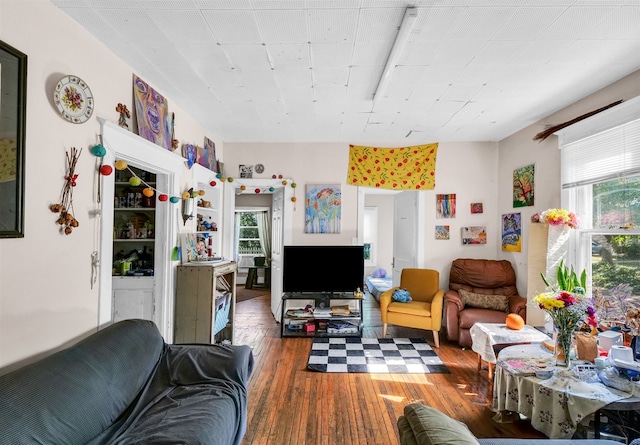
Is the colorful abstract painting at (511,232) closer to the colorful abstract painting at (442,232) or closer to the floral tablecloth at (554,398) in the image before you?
the colorful abstract painting at (442,232)

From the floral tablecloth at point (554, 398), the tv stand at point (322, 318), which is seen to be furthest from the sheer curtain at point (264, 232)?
the floral tablecloth at point (554, 398)

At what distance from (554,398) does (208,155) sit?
403cm

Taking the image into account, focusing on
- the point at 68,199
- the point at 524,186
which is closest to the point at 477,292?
→ the point at 524,186

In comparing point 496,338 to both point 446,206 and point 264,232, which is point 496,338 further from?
point 264,232

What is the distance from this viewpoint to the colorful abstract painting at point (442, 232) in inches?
178

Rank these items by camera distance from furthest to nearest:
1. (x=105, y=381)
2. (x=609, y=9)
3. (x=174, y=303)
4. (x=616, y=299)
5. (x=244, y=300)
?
(x=244, y=300)
(x=174, y=303)
(x=616, y=299)
(x=609, y=9)
(x=105, y=381)

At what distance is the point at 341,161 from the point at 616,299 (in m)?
3.28

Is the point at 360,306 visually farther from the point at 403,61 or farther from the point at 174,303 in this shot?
the point at 403,61

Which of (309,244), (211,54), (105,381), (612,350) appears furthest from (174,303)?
(612,350)

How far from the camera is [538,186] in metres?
3.65

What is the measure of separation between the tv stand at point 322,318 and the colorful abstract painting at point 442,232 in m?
1.49

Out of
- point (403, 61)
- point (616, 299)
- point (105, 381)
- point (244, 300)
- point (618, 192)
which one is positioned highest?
point (403, 61)

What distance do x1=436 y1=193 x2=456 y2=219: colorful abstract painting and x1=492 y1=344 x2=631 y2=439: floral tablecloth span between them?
8.45 ft

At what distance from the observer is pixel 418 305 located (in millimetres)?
3945
